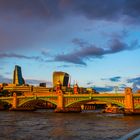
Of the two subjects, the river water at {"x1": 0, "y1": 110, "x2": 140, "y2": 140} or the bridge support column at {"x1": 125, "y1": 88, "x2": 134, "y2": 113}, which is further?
the bridge support column at {"x1": 125, "y1": 88, "x2": 134, "y2": 113}

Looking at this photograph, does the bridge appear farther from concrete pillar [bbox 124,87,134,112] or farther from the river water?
the river water

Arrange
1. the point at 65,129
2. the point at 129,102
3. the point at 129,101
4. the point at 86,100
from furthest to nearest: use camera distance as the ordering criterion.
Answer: the point at 86,100 → the point at 129,101 → the point at 129,102 → the point at 65,129

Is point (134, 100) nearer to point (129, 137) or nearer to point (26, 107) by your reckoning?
point (26, 107)

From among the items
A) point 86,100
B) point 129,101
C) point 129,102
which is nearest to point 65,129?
point 129,102

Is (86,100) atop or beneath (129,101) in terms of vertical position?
atop

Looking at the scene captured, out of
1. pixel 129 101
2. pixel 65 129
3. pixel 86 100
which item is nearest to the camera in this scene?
pixel 65 129

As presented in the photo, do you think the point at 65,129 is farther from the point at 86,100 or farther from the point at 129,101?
the point at 86,100

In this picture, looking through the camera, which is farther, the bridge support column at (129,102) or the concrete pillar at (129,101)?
the concrete pillar at (129,101)

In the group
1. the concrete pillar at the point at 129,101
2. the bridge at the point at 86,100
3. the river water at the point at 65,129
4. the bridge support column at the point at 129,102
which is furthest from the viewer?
the bridge at the point at 86,100

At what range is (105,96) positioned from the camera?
10919 cm

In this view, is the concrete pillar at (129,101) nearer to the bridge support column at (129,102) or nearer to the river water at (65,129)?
the bridge support column at (129,102)

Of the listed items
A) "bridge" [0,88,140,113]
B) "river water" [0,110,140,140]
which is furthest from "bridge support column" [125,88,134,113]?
"river water" [0,110,140,140]

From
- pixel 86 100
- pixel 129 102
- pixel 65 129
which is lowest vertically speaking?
pixel 65 129

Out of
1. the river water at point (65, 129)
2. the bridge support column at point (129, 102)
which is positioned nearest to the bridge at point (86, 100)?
the bridge support column at point (129, 102)
